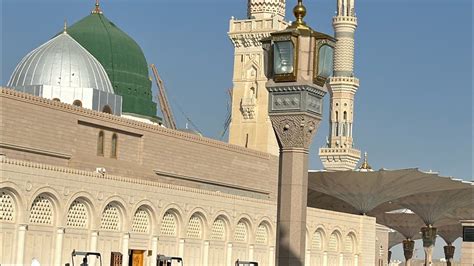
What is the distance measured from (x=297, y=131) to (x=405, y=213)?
58.8 metres

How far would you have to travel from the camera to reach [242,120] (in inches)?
2456

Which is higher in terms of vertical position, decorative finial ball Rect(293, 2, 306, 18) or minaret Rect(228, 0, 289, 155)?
minaret Rect(228, 0, 289, 155)

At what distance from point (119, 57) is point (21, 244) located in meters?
21.3

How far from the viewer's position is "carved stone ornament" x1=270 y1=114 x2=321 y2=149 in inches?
661

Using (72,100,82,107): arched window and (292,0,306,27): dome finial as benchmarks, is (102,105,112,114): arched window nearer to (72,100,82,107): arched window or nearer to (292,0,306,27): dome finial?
(72,100,82,107): arched window

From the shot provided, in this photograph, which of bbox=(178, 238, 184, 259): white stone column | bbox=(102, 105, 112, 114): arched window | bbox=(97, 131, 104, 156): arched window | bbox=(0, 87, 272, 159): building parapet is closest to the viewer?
bbox=(0, 87, 272, 159): building parapet

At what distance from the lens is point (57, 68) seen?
45250 mm

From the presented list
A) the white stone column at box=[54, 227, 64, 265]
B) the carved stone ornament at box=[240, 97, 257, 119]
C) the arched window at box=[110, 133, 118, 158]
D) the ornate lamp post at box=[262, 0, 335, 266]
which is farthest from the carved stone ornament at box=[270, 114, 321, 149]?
the carved stone ornament at box=[240, 97, 257, 119]

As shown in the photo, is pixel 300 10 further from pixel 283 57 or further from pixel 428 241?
pixel 428 241

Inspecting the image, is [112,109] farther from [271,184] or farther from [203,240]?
[271,184]

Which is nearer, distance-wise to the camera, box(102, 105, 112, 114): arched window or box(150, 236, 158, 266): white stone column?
box(150, 236, 158, 266): white stone column

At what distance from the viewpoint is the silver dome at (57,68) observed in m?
45.0

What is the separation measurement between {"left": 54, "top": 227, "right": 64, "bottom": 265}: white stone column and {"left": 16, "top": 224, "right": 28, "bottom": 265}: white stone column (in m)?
1.72

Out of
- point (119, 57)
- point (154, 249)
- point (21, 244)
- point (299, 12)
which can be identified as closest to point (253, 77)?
point (119, 57)
